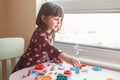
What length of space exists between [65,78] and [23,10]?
0.86 m

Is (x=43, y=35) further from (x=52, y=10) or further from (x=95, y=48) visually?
(x=95, y=48)

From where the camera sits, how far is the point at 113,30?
114cm

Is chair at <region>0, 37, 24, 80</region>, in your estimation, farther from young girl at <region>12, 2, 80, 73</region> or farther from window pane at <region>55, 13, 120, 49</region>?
window pane at <region>55, 13, 120, 49</region>

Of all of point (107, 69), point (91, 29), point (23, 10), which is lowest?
point (107, 69)

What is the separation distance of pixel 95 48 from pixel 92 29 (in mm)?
134

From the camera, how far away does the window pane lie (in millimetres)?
1133

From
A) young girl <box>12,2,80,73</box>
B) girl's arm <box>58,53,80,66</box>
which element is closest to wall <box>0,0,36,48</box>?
young girl <box>12,2,80,73</box>

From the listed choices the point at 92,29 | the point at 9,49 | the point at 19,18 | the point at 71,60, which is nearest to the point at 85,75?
the point at 71,60

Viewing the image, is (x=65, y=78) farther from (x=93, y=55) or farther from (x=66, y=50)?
(x=66, y=50)

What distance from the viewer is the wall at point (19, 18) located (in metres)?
1.42

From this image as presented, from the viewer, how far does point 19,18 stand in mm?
1516

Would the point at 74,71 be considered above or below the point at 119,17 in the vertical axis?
below

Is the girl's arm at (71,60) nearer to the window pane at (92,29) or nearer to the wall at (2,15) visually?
the window pane at (92,29)

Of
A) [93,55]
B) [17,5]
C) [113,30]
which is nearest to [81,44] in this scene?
[93,55]
